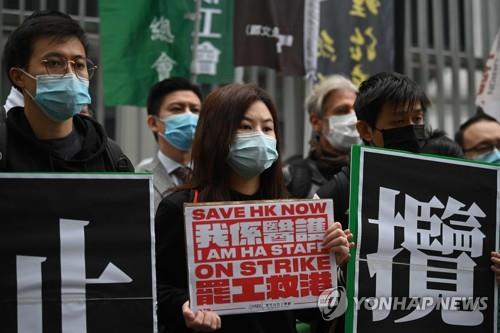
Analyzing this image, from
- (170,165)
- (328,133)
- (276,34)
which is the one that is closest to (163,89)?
(170,165)

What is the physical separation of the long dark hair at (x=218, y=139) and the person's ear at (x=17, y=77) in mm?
724

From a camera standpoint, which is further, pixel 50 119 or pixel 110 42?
pixel 110 42

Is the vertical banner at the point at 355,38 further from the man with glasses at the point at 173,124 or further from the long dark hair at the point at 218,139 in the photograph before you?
the long dark hair at the point at 218,139

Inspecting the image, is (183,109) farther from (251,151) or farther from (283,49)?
(251,151)

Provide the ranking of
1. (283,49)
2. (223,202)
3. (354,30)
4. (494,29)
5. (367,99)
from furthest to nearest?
(494,29) → (354,30) → (283,49) → (367,99) → (223,202)

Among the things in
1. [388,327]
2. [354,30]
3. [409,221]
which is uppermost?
[354,30]

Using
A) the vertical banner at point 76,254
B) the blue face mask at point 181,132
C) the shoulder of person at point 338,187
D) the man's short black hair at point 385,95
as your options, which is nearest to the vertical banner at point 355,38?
the blue face mask at point 181,132

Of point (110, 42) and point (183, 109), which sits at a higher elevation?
point (110, 42)

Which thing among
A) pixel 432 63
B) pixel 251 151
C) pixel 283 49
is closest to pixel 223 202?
pixel 251 151

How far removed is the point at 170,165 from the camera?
5.12 m

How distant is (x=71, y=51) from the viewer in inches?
126

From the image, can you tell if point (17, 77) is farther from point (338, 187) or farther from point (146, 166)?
point (146, 166)

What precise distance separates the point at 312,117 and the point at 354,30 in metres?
1.96

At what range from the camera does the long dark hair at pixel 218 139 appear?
131 inches
